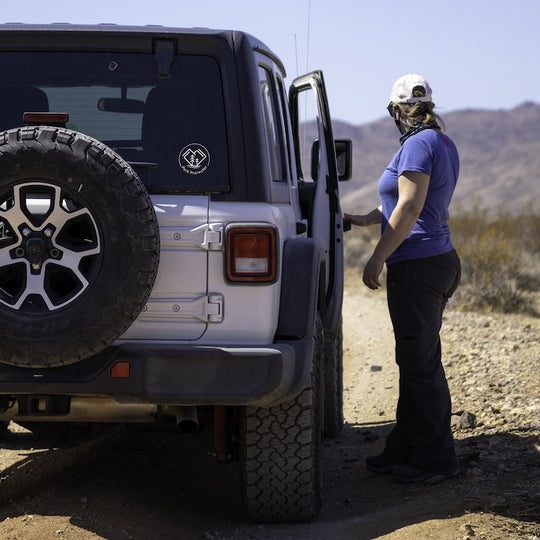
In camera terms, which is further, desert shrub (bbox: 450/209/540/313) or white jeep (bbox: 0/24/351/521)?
Answer: desert shrub (bbox: 450/209/540/313)

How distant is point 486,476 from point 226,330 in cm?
173

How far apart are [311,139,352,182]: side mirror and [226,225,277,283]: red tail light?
187 centimetres

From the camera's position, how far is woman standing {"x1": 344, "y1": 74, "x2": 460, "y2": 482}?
A: 4.84 meters

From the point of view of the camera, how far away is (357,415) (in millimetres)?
7316

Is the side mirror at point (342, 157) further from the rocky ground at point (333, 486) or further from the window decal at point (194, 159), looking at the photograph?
the window decal at point (194, 159)

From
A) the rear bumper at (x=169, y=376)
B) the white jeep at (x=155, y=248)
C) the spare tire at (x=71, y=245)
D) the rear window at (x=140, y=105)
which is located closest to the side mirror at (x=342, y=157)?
the white jeep at (x=155, y=248)

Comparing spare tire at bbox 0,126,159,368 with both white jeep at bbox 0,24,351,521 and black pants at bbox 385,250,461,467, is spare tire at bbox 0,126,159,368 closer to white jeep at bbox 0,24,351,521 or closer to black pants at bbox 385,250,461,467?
white jeep at bbox 0,24,351,521

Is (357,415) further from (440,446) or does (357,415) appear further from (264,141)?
(264,141)

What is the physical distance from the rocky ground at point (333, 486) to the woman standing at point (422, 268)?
21 centimetres

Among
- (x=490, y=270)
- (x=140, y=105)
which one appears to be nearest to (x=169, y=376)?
(x=140, y=105)

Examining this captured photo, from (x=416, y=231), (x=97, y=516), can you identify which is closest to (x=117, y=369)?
(x=97, y=516)

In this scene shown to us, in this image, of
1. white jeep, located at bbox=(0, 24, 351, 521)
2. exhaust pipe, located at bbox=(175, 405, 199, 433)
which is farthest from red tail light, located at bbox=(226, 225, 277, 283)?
exhaust pipe, located at bbox=(175, 405, 199, 433)

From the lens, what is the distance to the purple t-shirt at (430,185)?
479cm

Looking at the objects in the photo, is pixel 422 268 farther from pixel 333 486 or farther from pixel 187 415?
pixel 187 415
